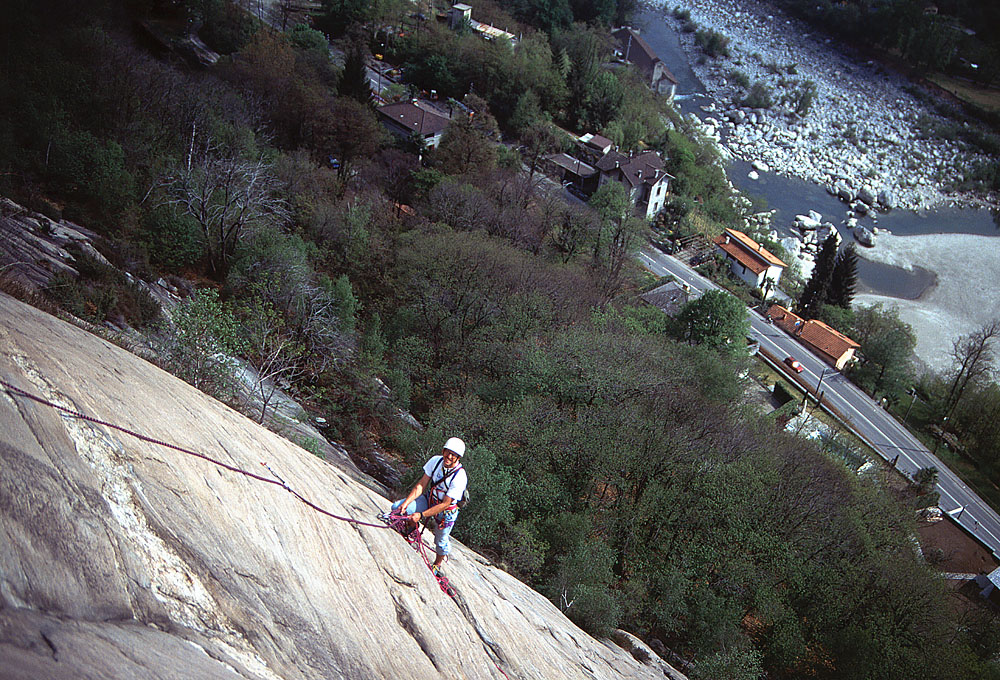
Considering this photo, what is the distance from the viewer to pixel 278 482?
8.44 metres

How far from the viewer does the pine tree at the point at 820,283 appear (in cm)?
5172

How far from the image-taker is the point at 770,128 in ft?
263

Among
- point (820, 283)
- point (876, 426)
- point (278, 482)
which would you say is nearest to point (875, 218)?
point (820, 283)

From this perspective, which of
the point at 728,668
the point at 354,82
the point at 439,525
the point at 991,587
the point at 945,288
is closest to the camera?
the point at 439,525

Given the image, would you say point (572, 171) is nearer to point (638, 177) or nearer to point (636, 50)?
point (638, 177)

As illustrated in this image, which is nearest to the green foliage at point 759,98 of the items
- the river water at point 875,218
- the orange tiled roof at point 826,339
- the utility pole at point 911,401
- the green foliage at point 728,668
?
the river water at point 875,218

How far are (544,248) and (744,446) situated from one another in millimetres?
20775

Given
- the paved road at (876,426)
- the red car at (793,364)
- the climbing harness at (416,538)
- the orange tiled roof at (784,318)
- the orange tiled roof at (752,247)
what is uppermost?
the climbing harness at (416,538)

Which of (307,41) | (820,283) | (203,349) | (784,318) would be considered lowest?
(784,318)

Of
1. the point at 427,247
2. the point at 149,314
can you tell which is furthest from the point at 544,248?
the point at 149,314

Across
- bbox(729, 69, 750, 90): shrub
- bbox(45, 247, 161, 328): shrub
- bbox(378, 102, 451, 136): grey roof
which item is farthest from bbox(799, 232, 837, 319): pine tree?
bbox(45, 247, 161, 328): shrub

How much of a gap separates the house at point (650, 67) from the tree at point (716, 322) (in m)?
53.5

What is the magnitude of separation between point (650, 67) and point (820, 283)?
43333 mm

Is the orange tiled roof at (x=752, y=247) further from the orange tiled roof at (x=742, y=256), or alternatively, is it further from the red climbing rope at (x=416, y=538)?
the red climbing rope at (x=416, y=538)
